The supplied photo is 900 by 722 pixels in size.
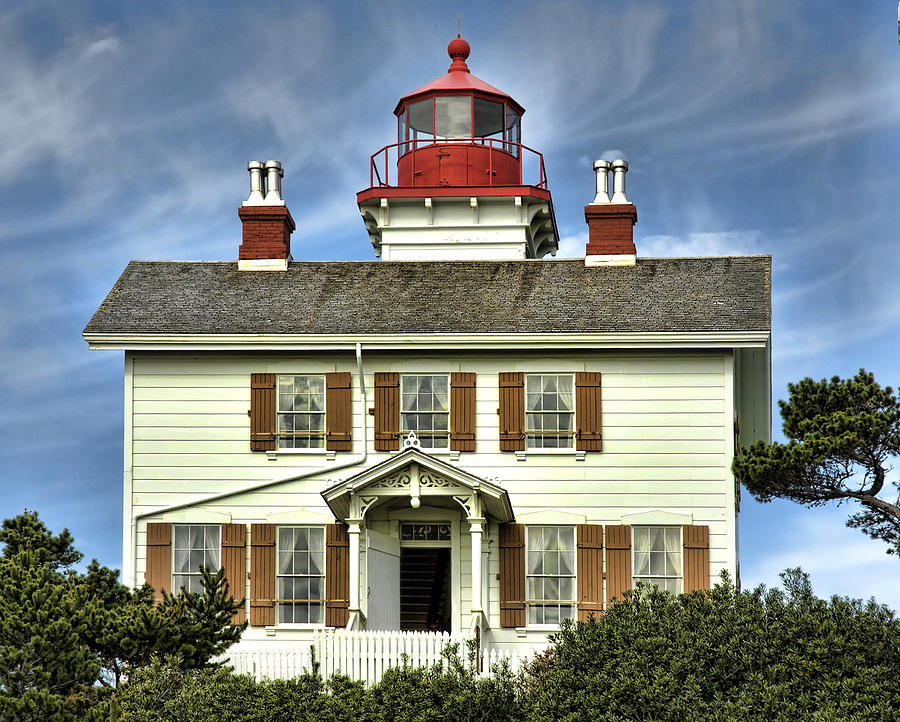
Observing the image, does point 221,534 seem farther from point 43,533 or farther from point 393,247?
point 393,247

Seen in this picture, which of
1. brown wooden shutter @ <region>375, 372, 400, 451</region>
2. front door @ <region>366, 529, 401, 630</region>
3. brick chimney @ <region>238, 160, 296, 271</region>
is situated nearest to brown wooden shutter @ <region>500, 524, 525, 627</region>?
front door @ <region>366, 529, 401, 630</region>

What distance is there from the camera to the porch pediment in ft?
64.7

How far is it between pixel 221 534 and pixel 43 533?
278 cm

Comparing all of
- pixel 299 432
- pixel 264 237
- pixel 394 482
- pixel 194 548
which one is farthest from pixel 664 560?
pixel 264 237

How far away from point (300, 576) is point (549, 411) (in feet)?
15.8

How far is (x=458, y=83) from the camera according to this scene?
2902 cm

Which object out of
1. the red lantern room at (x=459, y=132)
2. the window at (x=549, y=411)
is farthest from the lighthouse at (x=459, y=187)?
the window at (x=549, y=411)

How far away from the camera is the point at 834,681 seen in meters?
14.6

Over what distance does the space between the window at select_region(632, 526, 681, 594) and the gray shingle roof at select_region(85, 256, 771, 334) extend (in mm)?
3249

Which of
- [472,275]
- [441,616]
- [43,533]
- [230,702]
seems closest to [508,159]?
[472,275]

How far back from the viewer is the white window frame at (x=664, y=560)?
21562 mm

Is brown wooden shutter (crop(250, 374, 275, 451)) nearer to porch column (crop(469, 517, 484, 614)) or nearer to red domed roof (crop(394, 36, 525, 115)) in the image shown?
porch column (crop(469, 517, 484, 614))

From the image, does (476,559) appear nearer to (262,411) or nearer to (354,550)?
(354,550)

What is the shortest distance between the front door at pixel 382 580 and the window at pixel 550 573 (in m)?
2.09
